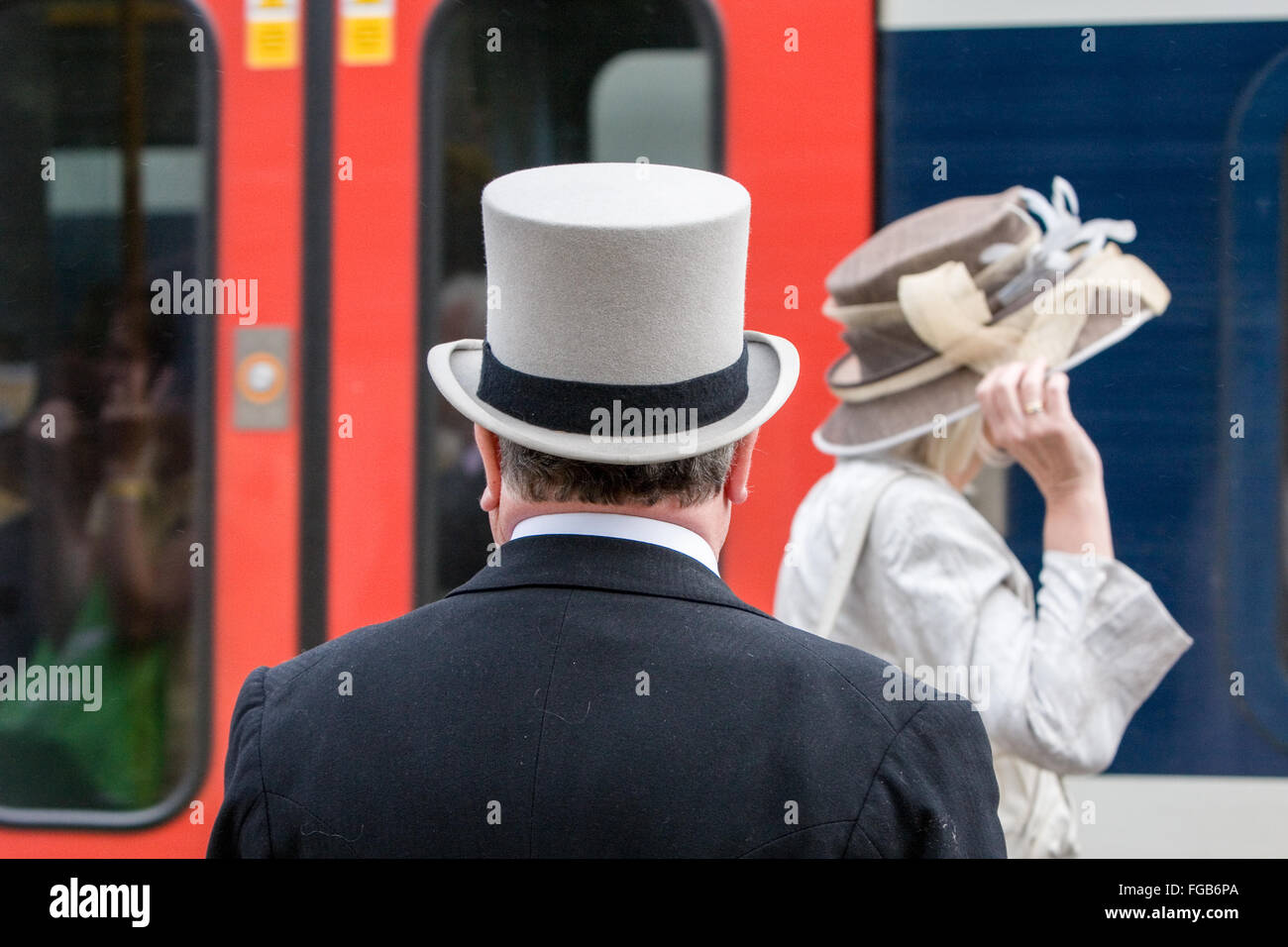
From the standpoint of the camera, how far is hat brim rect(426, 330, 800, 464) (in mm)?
1089

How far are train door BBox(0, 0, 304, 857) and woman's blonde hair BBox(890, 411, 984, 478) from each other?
1.21 meters

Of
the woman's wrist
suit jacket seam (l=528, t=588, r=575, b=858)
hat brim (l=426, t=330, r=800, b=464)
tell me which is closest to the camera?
suit jacket seam (l=528, t=588, r=575, b=858)

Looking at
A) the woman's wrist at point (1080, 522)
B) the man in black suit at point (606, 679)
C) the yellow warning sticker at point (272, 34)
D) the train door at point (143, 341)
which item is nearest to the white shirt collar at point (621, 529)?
the man in black suit at point (606, 679)

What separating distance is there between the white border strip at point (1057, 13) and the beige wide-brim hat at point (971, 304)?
32cm

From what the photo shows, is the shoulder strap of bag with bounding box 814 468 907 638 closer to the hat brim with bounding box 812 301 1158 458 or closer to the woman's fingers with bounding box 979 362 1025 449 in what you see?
the hat brim with bounding box 812 301 1158 458

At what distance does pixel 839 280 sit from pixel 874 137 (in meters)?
0.30

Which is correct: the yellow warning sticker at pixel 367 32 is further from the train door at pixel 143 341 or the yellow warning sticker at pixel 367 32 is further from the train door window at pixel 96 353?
the train door window at pixel 96 353

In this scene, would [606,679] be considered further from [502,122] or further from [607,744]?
[502,122]

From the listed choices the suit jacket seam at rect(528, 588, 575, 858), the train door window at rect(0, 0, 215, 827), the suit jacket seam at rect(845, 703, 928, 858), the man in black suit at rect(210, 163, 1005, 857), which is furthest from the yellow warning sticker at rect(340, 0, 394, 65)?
the suit jacket seam at rect(845, 703, 928, 858)

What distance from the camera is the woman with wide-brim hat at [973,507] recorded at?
197 cm
